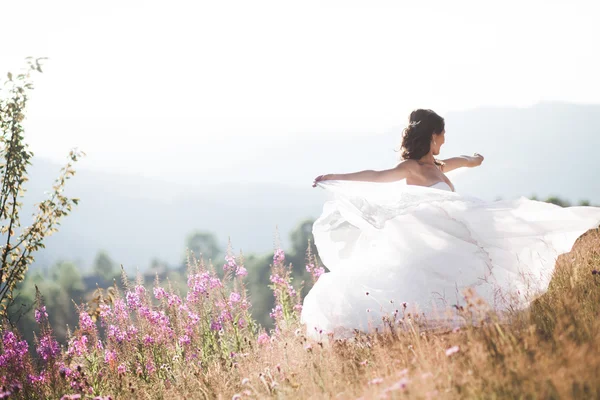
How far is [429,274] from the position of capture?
512 cm

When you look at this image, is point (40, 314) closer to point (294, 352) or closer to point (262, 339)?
point (262, 339)

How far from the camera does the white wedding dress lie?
5.01 m

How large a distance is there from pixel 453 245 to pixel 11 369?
517cm

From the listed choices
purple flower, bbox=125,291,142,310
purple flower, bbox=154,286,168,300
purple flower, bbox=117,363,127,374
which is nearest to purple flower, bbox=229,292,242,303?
purple flower, bbox=154,286,168,300

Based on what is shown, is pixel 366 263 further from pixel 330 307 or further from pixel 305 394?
pixel 305 394

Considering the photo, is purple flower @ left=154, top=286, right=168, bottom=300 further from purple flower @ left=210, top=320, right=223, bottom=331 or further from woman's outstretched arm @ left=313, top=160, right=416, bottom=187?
woman's outstretched arm @ left=313, top=160, right=416, bottom=187

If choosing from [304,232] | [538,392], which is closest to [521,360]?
[538,392]

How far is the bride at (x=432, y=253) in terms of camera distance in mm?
5000

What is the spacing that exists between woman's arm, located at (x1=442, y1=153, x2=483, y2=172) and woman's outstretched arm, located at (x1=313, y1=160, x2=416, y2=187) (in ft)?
2.87

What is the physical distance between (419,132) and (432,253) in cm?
154

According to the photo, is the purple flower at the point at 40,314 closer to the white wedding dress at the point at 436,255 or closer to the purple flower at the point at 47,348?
the purple flower at the point at 47,348

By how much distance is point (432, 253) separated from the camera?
5152 millimetres

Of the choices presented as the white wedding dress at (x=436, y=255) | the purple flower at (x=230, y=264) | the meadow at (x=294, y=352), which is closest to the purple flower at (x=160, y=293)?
the meadow at (x=294, y=352)

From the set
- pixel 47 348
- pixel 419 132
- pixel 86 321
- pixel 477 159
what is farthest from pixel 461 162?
pixel 47 348
